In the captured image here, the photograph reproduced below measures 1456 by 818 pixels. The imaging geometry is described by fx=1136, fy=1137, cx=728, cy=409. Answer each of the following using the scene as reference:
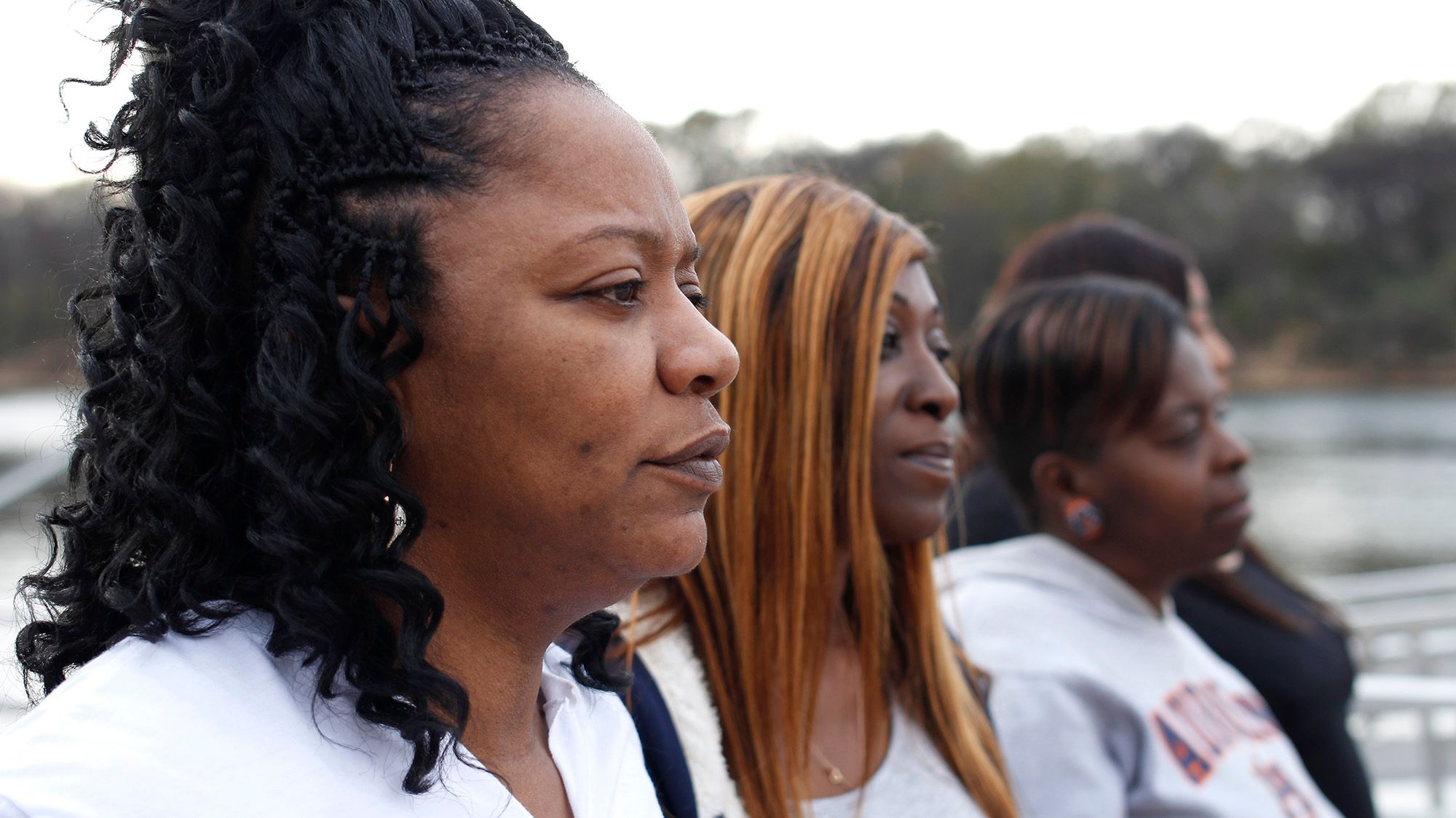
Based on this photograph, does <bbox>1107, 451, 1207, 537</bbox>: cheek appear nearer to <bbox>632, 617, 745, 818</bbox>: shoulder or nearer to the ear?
the ear

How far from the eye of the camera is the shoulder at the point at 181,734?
0.93 metres

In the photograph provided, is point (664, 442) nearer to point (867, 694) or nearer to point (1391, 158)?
point (867, 694)

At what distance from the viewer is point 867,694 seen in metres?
2.10

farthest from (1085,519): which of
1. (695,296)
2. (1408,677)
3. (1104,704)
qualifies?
(1408,677)

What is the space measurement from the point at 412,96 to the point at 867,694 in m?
1.39

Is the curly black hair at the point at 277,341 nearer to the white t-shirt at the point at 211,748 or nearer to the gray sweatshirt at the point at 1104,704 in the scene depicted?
the white t-shirt at the point at 211,748

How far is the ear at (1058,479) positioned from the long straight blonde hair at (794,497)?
0.90m

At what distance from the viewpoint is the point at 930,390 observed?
2.07m

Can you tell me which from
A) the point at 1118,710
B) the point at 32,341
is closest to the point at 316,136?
the point at 32,341

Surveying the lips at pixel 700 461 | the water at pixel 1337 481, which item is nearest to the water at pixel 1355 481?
the water at pixel 1337 481

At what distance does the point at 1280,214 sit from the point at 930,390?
4475 centimetres

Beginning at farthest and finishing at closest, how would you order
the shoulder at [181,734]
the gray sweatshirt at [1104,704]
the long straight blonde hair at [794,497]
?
1. the gray sweatshirt at [1104,704]
2. the long straight blonde hair at [794,497]
3. the shoulder at [181,734]

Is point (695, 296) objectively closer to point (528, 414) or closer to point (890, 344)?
point (528, 414)

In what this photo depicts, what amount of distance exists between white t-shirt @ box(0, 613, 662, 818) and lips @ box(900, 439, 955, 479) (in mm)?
1111
